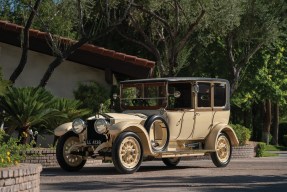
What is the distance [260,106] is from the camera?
48719mm

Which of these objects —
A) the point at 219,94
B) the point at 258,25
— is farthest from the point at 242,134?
the point at 219,94

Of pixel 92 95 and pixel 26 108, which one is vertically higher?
pixel 92 95

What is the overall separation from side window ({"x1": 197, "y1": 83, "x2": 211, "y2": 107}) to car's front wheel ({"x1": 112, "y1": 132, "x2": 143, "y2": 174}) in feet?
7.87

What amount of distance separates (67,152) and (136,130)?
5.36ft

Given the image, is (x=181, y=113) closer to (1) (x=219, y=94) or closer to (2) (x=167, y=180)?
(1) (x=219, y=94)

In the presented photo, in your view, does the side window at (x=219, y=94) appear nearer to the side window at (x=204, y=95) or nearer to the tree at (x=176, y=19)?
the side window at (x=204, y=95)

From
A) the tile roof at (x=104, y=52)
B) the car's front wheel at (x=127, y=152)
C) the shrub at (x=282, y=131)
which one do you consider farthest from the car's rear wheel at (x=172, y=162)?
the shrub at (x=282, y=131)

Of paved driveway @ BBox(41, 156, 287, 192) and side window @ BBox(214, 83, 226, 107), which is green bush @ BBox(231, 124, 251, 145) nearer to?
side window @ BBox(214, 83, 226, 107)

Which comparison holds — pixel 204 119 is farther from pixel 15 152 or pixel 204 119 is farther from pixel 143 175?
pixel 15 152

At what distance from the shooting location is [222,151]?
16.2 meters

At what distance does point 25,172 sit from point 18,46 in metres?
12.8

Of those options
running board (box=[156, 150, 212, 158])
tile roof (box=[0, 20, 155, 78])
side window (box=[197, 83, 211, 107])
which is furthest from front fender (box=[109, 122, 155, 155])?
tile roof (box=[0, 20, 155, 78])

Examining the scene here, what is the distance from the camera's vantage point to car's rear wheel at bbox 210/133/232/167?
1596 centimetres

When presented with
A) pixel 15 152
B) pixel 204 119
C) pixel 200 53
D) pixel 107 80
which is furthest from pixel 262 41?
pixel 15 152
